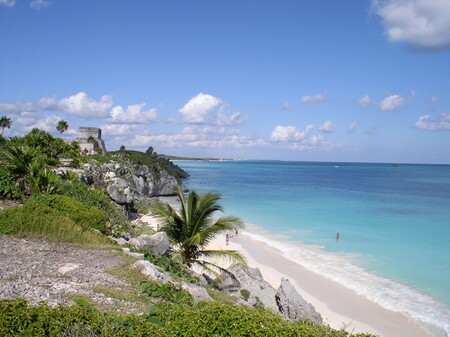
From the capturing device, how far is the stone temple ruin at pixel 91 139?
Result: 4622cm

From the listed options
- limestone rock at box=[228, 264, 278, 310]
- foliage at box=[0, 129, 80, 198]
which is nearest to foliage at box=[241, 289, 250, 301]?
limestone rock at box=[228, 264, 278, 310]

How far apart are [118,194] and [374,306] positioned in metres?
19.1

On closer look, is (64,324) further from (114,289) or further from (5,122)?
(5,122)

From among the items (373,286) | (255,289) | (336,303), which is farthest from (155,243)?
(373,286)

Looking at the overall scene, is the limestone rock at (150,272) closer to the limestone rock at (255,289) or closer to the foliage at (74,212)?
the foliage at (74,212)

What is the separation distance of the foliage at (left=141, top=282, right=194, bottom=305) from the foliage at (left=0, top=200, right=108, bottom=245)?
3.99m

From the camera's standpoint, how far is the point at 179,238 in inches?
559

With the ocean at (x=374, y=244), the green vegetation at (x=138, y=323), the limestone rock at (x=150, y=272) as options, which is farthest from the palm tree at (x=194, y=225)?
the ocean at (x=374, y=244)

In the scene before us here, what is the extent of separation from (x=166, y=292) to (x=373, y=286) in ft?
47.5

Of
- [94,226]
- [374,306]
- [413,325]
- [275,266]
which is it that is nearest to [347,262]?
[275,266]

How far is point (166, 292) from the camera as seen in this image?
7152mm

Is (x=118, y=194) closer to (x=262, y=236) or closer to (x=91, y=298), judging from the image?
(x=262, y=236)

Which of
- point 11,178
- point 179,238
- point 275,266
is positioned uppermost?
point 11,178

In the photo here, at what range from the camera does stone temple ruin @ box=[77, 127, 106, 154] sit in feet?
152
